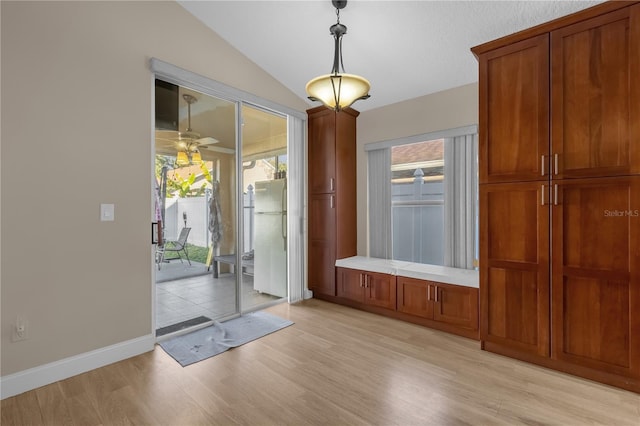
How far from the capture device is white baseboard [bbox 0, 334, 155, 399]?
2.03m

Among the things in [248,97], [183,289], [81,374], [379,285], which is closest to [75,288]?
[81,374]

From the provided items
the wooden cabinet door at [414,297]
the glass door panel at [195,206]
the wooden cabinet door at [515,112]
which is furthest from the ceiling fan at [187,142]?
the wooden cabinet door at [515,112]

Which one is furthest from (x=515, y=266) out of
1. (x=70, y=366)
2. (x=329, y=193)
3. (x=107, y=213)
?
(x=70, y=366)

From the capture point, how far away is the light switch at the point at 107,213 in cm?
244

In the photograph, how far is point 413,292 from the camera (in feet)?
10.7

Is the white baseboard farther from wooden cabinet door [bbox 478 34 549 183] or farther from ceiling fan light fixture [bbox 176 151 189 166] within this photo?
wooden cabinet door [bbox 478 34 549 183]

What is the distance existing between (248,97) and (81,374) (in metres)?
3.05

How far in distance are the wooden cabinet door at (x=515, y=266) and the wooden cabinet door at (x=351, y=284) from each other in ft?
4.58

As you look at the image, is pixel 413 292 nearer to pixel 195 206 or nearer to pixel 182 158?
pixel 195 206

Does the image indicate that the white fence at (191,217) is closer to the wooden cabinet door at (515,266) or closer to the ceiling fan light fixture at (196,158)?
the ceiling fan light fixture at (196,158)

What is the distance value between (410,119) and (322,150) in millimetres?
1205

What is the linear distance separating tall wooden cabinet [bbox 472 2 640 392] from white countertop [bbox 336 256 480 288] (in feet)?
1.08

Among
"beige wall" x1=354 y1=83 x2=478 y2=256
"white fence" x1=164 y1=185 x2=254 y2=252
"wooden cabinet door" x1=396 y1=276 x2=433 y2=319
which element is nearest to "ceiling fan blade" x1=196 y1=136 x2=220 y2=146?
"white fence" x1=164 y1=185 x2=254 y2=252

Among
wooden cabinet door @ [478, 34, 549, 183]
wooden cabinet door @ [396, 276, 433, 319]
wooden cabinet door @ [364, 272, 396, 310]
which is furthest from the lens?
wooden cabinet door @ [364, 272, 396, 310]
